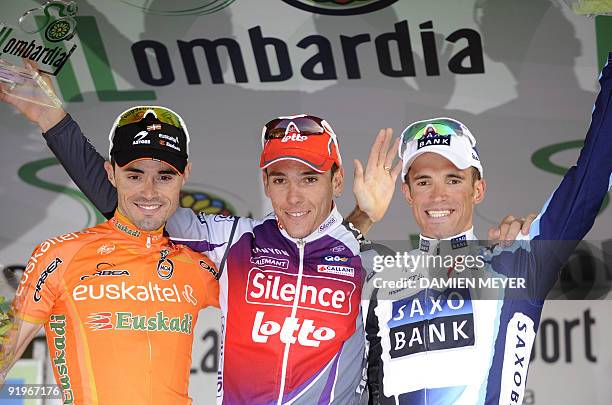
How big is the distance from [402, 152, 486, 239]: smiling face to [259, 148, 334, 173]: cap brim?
0.30 metres

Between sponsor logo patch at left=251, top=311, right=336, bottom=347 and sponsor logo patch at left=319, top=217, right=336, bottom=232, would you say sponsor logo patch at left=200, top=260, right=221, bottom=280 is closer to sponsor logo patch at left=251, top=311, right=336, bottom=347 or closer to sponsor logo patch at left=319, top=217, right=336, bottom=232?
sponsor logo patch at left=251, top=311, right=336, bottom=347

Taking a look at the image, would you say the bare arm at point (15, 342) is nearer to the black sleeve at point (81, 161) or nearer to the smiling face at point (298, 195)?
the black sleeve at point (81, 161)

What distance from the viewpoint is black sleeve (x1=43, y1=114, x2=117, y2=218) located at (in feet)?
9.36

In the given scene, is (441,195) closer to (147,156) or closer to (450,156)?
(450,156)

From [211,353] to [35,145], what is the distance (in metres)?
1.43

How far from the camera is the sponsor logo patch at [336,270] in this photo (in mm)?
2881

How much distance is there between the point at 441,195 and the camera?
2727 millimetres

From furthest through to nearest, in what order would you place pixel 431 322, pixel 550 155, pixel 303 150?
pixel 550 155
pixel 303 150
pixel 431 322

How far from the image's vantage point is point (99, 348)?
8.66 ft

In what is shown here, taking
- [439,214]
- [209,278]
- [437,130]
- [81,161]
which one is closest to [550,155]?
[437,130]

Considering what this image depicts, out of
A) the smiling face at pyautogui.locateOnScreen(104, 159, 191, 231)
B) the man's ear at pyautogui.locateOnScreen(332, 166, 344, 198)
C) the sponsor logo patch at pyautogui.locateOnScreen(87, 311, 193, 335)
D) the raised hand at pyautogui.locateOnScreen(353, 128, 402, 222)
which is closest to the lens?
the sponsor logo patch at pyautogui.locateOnScreen(87, 311, 193, 335)

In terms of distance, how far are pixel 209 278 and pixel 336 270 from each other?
424mm

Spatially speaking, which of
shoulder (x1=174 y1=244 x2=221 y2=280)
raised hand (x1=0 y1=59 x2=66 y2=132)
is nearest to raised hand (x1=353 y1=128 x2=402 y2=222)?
shoulder (x1=174 y1=244 x2=221 y2=280)

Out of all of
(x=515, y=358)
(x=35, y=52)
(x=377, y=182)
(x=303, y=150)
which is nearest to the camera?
(x=515, y=358)
